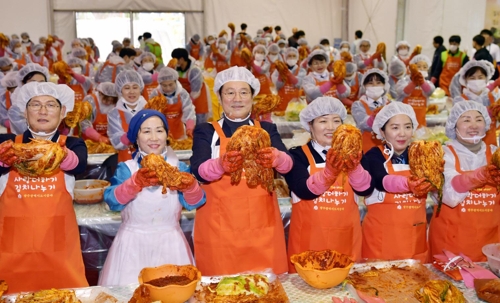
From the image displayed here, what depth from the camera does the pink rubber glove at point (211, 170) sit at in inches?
138

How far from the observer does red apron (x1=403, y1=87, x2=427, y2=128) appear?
356 inches

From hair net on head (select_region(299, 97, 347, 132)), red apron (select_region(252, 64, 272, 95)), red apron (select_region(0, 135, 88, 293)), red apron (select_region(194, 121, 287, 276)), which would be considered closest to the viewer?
red apron (select_region(0, 135, 88, 293))

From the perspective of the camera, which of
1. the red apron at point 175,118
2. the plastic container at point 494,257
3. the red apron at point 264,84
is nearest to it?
the plastic container at point 494,257

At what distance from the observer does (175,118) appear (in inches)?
316

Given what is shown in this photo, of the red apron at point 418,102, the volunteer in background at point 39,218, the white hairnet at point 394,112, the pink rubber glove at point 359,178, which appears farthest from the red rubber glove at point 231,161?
the red apron at point 418,102

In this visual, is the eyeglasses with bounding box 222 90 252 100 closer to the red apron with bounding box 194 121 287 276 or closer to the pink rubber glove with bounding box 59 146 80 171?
the red apron with bounding box 194 121 287 276

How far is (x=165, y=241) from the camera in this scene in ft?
12.6

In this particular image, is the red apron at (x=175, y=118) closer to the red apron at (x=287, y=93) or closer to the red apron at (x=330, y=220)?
the red apron at (x=287, y=93)

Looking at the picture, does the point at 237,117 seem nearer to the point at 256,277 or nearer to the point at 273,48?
the point at 256,277

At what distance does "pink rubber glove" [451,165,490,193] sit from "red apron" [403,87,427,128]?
205 inches

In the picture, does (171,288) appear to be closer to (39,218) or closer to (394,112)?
(39,218)

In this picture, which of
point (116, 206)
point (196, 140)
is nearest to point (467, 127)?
point (196, 140)

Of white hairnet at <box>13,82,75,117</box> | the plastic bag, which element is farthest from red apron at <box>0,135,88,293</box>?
the plastic bag

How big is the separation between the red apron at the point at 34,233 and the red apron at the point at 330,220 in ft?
5.92
